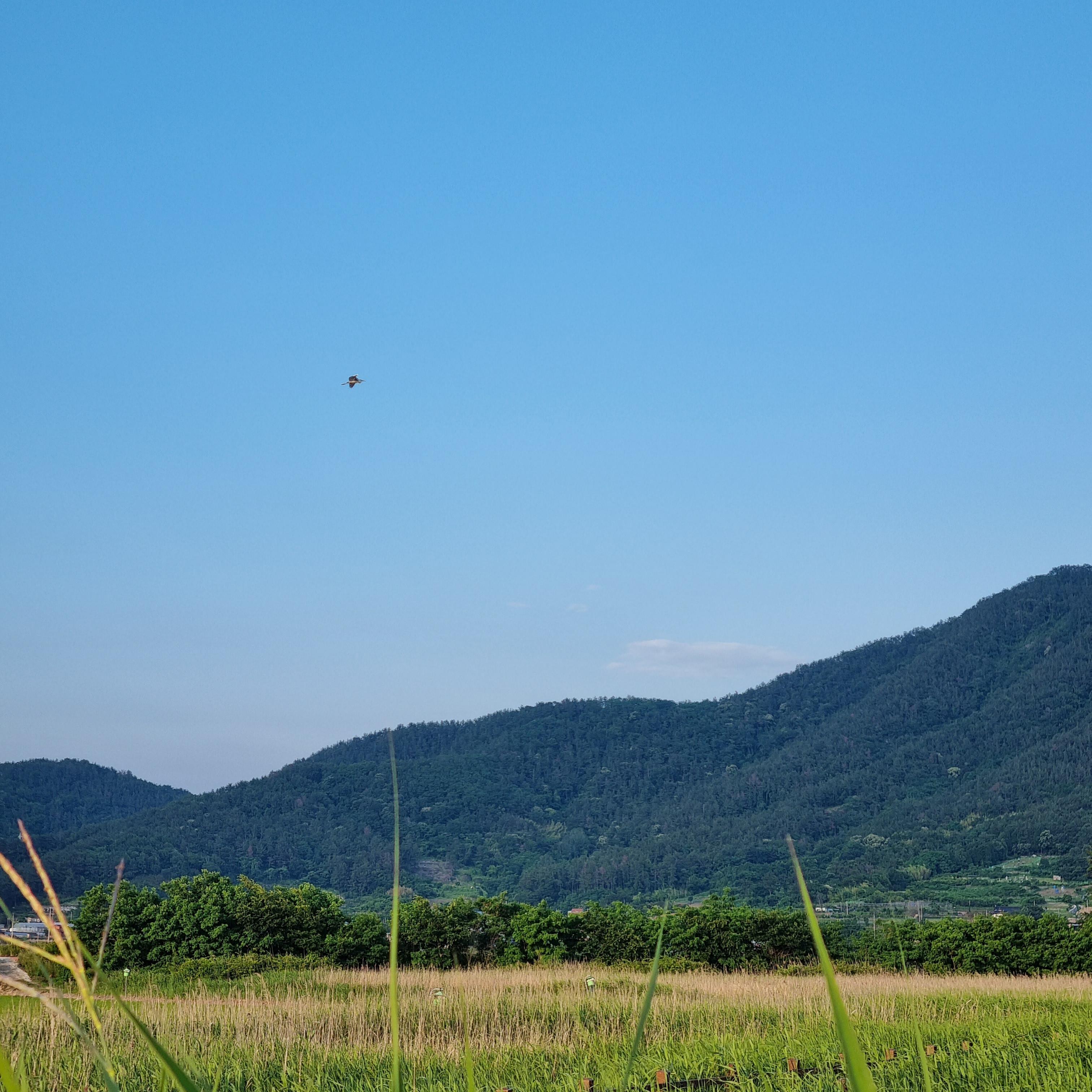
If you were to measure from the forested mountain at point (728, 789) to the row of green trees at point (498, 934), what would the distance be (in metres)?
55.2

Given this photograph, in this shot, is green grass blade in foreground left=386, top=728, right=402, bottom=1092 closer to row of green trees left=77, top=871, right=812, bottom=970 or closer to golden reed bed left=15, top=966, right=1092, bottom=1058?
golden reed bed left=15, top=966, right=1092, bottom=1058

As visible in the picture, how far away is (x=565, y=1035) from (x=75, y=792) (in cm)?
16798

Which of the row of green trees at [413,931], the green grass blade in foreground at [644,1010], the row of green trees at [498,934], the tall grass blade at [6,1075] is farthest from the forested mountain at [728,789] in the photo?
the tall grass blade at [6,1075]

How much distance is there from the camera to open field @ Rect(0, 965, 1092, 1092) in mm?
6773

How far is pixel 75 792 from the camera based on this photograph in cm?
15838

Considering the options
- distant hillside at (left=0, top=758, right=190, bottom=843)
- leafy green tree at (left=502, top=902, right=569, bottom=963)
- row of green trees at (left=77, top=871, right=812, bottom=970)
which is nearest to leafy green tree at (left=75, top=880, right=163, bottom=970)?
row of green trees at (left=77, top=871, right=812, bottom=970)

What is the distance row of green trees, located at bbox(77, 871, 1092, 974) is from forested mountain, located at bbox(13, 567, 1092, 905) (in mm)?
55196

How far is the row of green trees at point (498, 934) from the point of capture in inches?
819

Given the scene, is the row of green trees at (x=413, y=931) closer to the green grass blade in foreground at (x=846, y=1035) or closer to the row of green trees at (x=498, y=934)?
the row of green trees at (x=498, y=934)

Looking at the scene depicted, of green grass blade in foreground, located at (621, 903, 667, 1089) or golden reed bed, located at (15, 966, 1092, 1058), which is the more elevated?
green grass blade in foreground, located at (621, 903, 667, 1089)

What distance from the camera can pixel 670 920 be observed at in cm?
2036

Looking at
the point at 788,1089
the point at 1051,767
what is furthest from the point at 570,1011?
the point at 1051,767

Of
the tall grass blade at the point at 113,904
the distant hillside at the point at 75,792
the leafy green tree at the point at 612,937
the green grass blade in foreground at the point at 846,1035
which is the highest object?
the distant hillside at the point at 75,792

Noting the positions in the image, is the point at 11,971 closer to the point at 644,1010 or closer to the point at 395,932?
the point at 395,932
